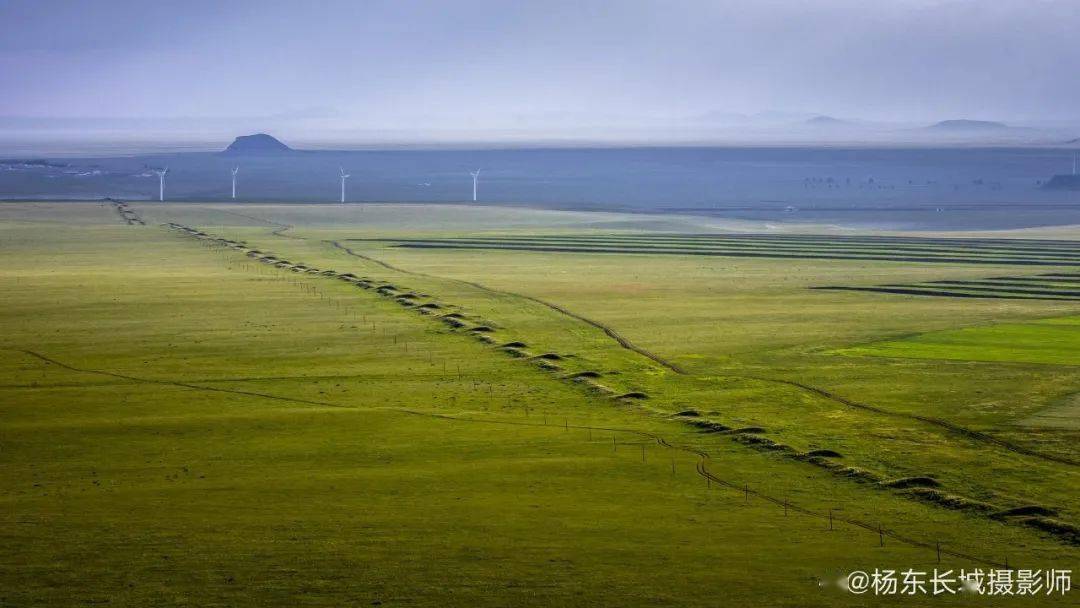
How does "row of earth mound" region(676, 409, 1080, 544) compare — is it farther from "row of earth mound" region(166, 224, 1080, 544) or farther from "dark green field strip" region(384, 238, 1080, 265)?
"dark green field strip" region(384, 238, 1080, 265)

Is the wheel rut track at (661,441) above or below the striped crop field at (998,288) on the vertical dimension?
below

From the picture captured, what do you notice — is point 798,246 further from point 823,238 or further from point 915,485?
point 915,485

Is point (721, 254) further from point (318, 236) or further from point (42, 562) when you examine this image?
point (42, 562)

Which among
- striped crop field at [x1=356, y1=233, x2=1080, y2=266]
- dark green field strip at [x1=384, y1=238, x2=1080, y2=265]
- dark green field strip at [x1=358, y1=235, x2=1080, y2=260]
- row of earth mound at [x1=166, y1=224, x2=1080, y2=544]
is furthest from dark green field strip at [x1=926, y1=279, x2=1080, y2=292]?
row of earth mound at [x1=166, y1=224, x2=1080, y2=544]

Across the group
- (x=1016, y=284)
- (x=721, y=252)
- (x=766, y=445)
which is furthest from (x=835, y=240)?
(x=766, y=445)

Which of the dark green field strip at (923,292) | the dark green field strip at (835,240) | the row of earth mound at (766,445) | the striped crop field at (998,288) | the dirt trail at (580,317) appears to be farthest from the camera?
the dark green field strip at (835,240)

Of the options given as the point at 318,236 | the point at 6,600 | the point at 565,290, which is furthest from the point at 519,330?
the point at 318,236

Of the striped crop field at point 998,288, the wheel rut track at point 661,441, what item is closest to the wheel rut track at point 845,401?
the wheel rut track at point 661,441

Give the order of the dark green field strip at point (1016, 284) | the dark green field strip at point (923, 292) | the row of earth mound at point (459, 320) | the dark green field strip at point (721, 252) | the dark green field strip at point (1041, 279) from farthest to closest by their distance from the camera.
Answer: the dark green field strip at point (721, 252)
the dark green field strip at point (1041, 279)
the dark green field strip at point (1016, 284)
the dark green field strip at point (923, 292)
the row of earth mound at point (459, 320)

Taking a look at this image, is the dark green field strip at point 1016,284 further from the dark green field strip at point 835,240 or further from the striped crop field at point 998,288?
the dark green field strip at point 835,240
